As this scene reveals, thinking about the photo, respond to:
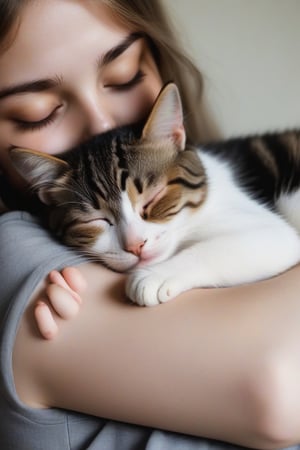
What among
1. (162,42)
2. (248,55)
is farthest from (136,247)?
(248,55)

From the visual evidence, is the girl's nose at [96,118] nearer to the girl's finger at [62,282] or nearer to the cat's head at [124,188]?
the cat's head at [124,188]

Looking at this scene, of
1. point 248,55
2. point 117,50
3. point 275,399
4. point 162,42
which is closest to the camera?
point 275,399

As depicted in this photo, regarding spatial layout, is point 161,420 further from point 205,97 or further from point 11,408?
point 205,97

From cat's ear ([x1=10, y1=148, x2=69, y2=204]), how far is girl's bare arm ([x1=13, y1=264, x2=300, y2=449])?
0.26 m

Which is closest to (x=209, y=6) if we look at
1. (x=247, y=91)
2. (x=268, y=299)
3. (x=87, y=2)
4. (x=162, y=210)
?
(x=247, y=91)

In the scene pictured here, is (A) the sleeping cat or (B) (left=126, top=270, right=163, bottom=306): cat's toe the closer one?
(B) (left=126, top=270, right=163, bottom=306): cat's toe

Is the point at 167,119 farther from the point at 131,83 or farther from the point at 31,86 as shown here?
the point at 31,86

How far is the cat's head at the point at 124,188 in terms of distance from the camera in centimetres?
95

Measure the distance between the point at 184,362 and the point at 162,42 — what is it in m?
0.73

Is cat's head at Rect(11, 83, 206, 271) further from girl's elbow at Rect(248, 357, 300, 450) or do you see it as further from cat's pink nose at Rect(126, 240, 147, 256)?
girl's elbow at Rect(248, 357, 300, 450)

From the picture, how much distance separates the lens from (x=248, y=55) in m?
1.73

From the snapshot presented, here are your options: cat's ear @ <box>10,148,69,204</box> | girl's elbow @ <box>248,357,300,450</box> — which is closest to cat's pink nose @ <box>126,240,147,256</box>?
cat's ear @ <box>10,148,69,204</box>

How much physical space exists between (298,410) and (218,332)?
0.47 ft

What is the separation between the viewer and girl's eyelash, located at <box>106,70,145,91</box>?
1.09m
